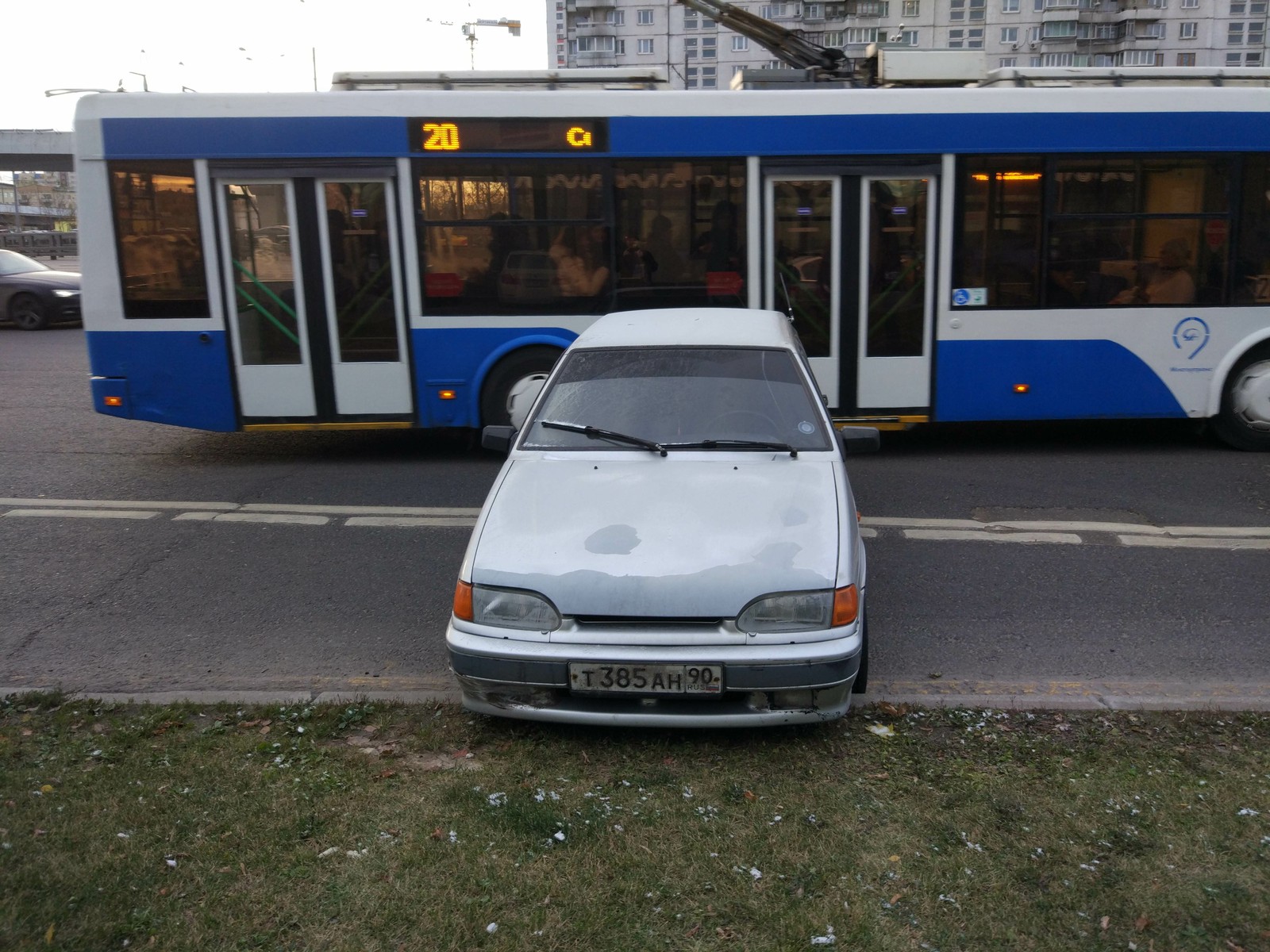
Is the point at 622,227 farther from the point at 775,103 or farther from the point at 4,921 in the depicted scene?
the point at 4,921

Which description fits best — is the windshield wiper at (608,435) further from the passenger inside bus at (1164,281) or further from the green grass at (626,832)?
the passenger inside bus at (1164,281)

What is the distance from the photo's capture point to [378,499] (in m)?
8.45

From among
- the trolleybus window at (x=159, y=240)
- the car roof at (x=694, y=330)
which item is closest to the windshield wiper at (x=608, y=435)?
the car roof at (x=694, y=330)

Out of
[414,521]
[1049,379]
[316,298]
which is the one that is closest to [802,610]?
[414,521]

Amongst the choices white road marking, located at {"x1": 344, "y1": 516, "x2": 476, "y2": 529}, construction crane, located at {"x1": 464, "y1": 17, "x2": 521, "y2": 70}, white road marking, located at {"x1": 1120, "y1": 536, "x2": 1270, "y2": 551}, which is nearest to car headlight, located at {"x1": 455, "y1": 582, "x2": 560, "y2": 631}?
white road marking, located at {"x1": 344, "y1": 516, "x2": 476, "y2": 529}

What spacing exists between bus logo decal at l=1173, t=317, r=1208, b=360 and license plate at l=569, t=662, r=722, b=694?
23.5 ft

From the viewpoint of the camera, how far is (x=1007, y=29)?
96.4 metres

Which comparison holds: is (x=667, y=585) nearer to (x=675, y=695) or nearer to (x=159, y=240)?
(x=675, y=695)

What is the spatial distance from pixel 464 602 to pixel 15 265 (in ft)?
72.2

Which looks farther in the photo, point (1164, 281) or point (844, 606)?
point (1164, 281)

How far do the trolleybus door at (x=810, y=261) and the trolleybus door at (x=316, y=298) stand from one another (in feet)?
10.5

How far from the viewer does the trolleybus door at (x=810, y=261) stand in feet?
31.0

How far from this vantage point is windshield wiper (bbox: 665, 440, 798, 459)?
16.9ft

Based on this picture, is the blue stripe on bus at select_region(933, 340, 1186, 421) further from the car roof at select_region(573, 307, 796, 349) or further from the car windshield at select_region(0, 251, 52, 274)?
the car windshield at select_region(0, 251, 52, 274)
